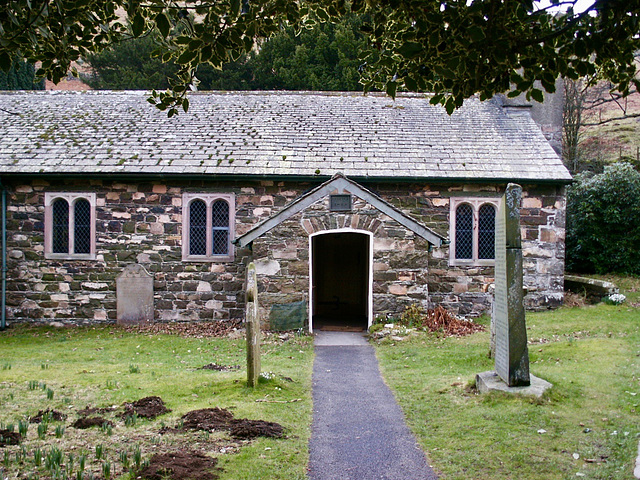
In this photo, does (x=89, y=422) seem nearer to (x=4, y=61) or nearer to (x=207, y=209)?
(x=4, y=61)

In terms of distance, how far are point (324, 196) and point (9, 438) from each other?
329 inches

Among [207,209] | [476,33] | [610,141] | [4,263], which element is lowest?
[4,263]

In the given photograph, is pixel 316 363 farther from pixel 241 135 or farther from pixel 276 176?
pixel 241 135

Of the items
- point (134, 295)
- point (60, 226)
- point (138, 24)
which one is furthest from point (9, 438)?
point (60, 226)

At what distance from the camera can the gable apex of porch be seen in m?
12.5

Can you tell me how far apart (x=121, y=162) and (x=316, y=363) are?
8.12 metres

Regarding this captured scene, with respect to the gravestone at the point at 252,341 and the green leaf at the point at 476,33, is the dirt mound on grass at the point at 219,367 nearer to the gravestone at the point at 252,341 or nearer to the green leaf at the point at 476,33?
the gravestone at the point at 252,341

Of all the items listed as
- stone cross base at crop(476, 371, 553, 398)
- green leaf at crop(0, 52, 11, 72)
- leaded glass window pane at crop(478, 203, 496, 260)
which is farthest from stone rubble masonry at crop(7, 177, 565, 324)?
green leaf at crop(0, 52, 11, 72)

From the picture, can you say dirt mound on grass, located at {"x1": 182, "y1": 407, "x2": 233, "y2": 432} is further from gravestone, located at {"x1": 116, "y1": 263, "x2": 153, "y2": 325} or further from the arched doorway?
the arched doorway

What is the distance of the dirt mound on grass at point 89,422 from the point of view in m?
5.96

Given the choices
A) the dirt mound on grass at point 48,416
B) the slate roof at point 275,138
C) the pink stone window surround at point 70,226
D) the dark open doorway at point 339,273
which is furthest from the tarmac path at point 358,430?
the pink stone window surround at point 70,226

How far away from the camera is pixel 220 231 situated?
1465 centimetres

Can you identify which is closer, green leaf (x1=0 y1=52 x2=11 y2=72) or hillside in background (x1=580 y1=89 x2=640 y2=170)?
green leaf (x1=0 y1=52 x2=11 y2=72)

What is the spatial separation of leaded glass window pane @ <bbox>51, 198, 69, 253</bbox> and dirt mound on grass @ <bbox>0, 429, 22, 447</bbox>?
9.91 m
